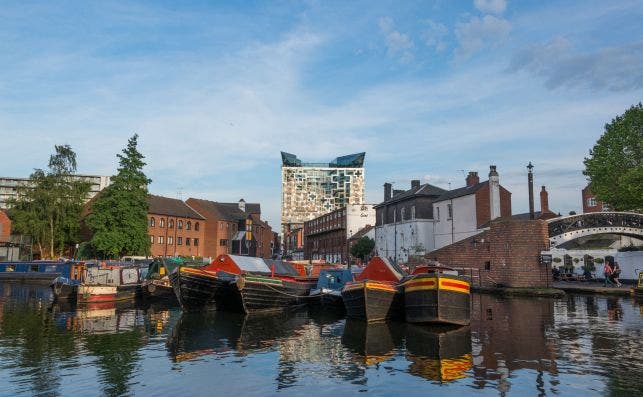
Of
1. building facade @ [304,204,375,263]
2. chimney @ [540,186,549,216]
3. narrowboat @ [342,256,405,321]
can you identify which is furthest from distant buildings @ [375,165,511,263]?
narrowboat @ [342,256,405,321]

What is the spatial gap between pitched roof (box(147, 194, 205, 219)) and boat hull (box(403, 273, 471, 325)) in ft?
206

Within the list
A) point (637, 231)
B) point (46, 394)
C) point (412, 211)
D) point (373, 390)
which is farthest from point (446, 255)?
point (46, 394)

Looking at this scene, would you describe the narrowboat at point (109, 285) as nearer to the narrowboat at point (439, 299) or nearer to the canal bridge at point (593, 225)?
the narrowboat at point (439, 299)

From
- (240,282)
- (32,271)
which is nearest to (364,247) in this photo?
(32,271)

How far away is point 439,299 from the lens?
19.3 meters

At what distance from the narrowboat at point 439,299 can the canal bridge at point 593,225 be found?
2156cm

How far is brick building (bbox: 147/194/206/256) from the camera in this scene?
76312 millimetres

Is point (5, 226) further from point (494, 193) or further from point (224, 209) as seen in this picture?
point (494, 193)

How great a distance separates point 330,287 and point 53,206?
157ft

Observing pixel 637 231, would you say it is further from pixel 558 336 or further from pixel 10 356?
pixel 10 356

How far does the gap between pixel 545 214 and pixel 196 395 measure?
60.4m

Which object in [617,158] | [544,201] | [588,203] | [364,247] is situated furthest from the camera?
[588,203]

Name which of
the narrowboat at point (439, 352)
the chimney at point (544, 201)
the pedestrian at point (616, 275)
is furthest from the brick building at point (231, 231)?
the narrowboat at point (439, 352)

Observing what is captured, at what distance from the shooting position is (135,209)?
186 ft
